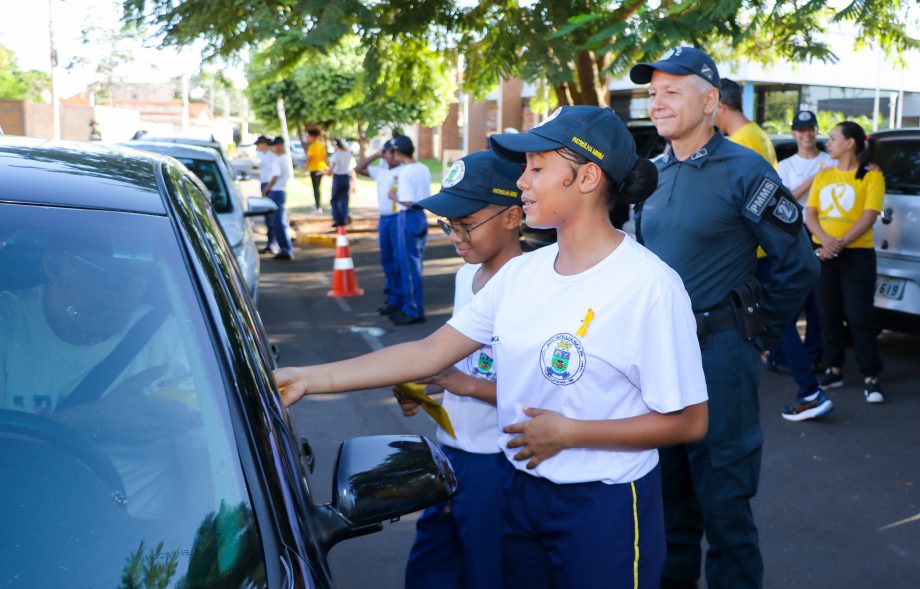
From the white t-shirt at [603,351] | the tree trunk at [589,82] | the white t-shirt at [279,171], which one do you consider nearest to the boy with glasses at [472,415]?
the white t-shirt at [603,351]

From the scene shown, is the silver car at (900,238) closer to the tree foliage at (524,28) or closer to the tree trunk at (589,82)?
the tree foliage at (524,28)

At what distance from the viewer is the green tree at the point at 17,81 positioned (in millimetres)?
51044

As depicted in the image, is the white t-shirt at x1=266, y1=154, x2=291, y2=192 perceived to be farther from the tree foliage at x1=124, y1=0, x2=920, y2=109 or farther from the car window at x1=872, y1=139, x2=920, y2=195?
the car window at x1=872, y1=139, x2=920, y2=195

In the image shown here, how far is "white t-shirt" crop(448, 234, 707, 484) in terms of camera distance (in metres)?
2.32

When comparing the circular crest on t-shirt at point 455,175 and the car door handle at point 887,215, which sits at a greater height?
the circular crest on t-shirt at point 455,175

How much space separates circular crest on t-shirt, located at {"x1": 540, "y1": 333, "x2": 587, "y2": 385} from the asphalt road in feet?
7.22

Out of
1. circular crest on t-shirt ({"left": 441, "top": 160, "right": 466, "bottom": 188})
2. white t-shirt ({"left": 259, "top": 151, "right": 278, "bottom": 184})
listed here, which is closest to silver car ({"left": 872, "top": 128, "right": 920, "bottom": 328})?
circular crest on t-shirt ({"left": 441, "top": 160, "right": 466, "bottom": 188})

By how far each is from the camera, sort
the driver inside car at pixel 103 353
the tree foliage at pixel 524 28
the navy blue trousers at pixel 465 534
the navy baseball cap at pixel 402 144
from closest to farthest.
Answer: the driver inside car at pixel 103 353 < the navy blue trousers at pixel 465 534 < the tree foliage at pixel 524 28 < the navy baseball cap at pixel 402 144

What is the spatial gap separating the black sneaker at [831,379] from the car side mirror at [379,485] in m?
5.65

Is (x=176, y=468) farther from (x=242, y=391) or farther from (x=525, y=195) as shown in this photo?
(x=525, y=195)

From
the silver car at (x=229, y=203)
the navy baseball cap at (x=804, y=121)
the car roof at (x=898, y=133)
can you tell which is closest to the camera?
the car roof at (x=898, y=133)

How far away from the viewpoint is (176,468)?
1.91 m

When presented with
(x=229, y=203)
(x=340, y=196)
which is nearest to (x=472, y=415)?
(x=229, y=203)

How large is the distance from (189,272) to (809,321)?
627cm
